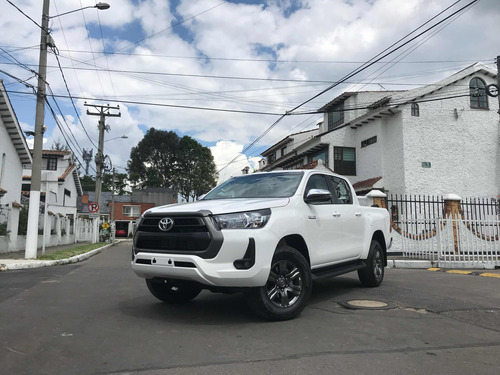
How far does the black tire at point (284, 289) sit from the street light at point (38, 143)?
1092cm

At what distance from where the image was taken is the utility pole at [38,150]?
42.3ft

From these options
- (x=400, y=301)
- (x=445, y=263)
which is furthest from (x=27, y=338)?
(x=445, y=263)

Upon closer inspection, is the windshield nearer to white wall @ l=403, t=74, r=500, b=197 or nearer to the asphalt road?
the asphalt road

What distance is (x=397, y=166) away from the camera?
2300 centimetres

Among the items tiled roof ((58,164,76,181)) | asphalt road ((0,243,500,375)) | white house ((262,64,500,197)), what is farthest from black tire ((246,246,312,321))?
tiled roof ((58,164,76,181))

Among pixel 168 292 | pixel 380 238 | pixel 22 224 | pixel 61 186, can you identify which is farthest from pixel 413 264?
pixel 61 186

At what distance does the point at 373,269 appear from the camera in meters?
6.96

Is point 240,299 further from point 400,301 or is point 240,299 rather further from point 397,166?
point 397,166

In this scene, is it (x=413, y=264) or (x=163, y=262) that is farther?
(x=413, y=264)

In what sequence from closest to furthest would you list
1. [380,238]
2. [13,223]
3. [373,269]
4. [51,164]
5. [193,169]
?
[373,269]
[380,238]
[13,223]
[51,164]
[193,169]

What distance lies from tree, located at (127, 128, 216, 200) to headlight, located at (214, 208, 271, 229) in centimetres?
5216

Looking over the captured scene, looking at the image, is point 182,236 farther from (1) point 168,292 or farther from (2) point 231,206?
(1) point 168,292

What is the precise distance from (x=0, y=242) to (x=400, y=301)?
1435 centimetres

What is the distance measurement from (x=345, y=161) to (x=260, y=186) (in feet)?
72.8
